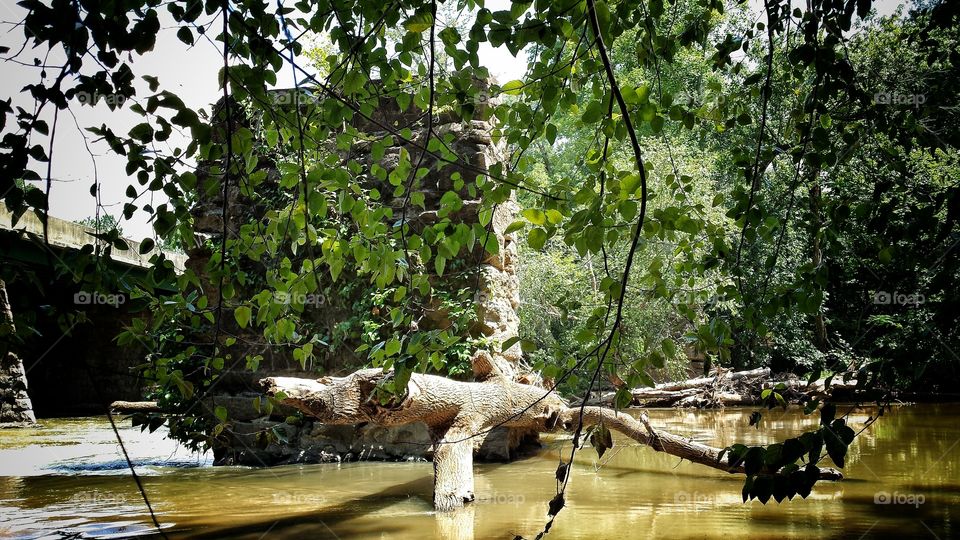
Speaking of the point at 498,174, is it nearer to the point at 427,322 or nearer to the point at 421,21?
the point at 421,21

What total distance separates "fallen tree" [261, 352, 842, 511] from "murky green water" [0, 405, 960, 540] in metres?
0.34

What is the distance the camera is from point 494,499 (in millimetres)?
7113

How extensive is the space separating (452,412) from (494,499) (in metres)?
1.15

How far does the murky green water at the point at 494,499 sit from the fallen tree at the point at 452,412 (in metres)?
0.34

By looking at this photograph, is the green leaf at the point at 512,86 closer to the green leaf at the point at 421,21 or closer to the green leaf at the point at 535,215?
the green leaf at the point at 421,21

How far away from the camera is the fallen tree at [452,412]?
269 inches

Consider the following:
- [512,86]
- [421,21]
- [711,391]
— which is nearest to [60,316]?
[421,21]

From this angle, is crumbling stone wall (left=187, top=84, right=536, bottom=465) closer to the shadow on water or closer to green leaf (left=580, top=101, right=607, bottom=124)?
the shadow on water

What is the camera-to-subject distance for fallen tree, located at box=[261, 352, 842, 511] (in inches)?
269

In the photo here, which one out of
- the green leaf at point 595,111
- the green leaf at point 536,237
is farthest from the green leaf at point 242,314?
the green leaf at point 595,111

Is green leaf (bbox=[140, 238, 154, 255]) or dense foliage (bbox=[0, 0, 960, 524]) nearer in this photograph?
dense foliage (bbox=[0, 0, 960, 524])

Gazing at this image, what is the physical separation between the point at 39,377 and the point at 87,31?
2262cm

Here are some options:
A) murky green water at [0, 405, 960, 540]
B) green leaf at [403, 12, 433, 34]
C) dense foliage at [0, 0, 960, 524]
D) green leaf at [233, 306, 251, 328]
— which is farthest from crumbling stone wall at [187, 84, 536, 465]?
green leaf at [403, 12, 433, 34]

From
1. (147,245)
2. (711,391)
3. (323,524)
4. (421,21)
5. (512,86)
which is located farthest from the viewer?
(711,391)
